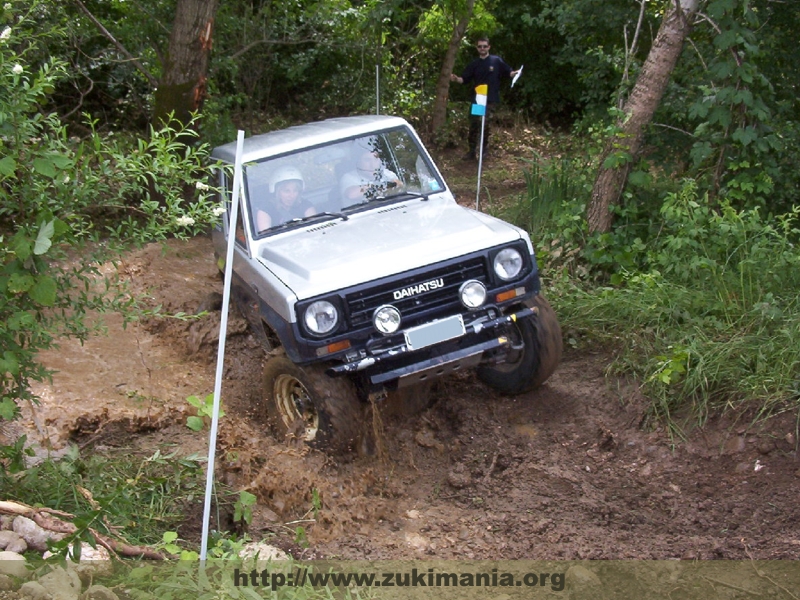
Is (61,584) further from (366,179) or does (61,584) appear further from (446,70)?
(446,70)

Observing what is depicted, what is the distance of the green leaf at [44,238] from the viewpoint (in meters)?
3.49

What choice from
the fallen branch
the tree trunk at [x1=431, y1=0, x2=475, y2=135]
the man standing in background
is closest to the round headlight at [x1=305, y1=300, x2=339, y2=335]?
the fallen branch

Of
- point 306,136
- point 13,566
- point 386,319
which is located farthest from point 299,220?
point 13,566

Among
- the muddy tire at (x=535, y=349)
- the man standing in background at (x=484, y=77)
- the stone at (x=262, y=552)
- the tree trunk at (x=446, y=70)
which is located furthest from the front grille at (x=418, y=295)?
the tree trunk at (x=446, y=70)

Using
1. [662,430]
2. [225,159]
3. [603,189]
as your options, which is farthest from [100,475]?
[603,189]

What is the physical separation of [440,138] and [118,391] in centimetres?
758

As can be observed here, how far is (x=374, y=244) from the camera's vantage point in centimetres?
498

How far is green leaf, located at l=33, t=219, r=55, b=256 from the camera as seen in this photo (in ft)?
11.5

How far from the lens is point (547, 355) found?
5.27 m

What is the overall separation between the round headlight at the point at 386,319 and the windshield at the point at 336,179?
3.13 ft

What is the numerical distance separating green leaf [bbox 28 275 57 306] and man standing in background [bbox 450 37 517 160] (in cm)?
884

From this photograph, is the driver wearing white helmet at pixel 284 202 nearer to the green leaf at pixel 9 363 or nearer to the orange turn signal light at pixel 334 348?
the orange turn signal light at pixel 334 348

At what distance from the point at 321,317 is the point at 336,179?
1.28 meters

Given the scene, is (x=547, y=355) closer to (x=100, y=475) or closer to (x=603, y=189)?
(x=603, y=189)
